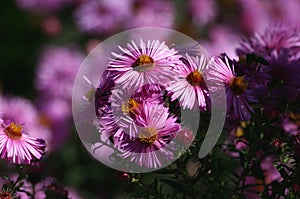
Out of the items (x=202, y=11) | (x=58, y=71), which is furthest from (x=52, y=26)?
(x=202, y=11)

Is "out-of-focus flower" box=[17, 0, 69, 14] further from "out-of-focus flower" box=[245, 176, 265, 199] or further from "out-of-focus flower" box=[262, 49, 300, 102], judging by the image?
"out-of-focus flower" box=[262, 49, 300, 102]

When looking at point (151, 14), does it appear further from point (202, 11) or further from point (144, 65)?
point (144, 65)

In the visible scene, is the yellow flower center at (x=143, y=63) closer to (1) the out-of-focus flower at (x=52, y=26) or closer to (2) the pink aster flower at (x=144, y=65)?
(2) the pink aster flower at (x=144, y=65)

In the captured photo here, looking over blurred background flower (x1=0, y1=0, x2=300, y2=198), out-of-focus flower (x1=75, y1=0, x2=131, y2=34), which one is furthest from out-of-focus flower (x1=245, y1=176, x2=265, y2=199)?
out-of-focus flower (x1=75, y1=0, x2=131, y2=34)

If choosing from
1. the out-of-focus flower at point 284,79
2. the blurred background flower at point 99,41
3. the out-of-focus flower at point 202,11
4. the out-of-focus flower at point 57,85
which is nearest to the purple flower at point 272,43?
the blurred background flower at point 99,41

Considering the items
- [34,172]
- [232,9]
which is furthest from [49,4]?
[34,172]

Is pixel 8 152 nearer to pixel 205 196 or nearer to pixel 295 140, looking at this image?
pixel 205 196
